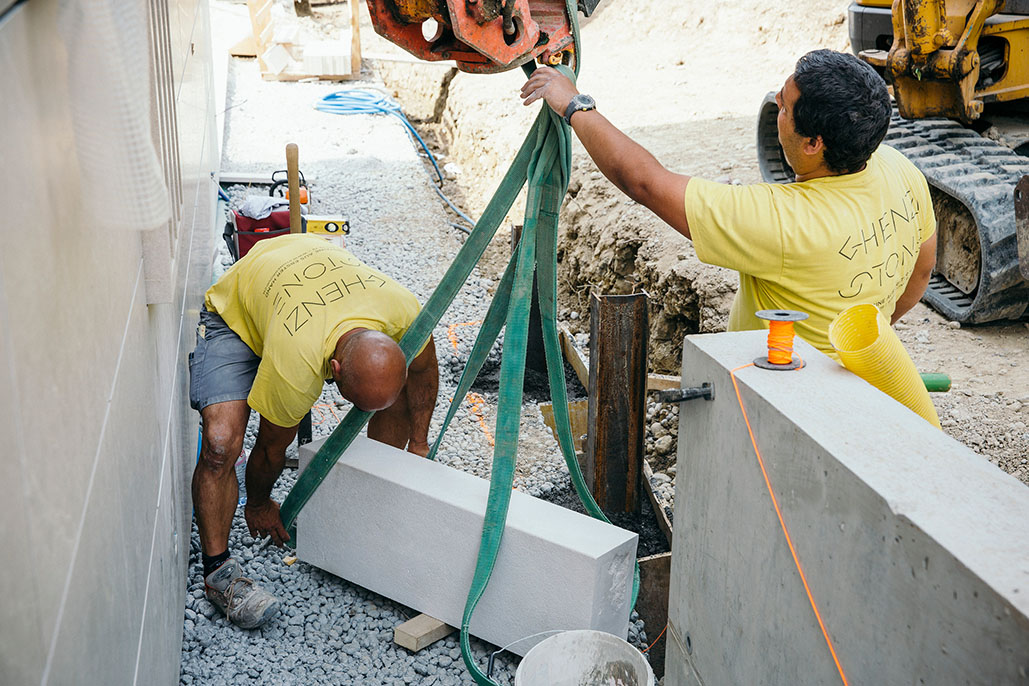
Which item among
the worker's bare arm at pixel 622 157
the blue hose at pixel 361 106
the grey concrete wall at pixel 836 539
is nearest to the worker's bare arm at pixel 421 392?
the worker's bare arm at pixel 622 157

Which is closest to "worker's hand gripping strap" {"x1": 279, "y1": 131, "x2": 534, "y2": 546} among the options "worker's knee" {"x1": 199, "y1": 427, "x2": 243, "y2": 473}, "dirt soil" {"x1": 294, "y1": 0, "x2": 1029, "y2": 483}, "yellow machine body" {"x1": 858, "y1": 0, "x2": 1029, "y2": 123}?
"worker's knee" {"x1": 199, "y1": 427, "x2": 243, "y2": 473}

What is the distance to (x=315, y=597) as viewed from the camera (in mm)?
3445

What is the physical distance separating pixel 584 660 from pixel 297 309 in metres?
1.59

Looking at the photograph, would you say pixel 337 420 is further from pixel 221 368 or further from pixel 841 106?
pixel 841 106

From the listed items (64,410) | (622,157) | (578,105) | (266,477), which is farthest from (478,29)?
(266,477)

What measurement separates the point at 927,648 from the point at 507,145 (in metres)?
8.94

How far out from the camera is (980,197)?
18.0 ft

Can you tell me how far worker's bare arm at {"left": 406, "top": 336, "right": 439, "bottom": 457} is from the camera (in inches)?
147

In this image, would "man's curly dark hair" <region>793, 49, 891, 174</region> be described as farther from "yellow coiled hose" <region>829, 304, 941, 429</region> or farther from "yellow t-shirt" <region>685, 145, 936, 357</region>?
"yellow coiled hose" <region>829, 304, 941, 429</region>

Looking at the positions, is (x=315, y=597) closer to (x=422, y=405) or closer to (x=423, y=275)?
(x=422, y=405)

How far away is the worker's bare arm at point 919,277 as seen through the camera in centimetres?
297

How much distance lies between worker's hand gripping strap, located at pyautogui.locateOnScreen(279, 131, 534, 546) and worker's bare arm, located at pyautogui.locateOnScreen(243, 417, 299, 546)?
0.10 meters

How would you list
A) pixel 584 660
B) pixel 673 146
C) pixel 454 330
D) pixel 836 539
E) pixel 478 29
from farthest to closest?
pixel 673 146 → pixel 454 330 → pixel 584 660 → pixel 478 29 → pixel 836 539

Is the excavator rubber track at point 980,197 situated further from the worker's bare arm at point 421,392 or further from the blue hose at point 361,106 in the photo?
the blue hose at point 361,106
